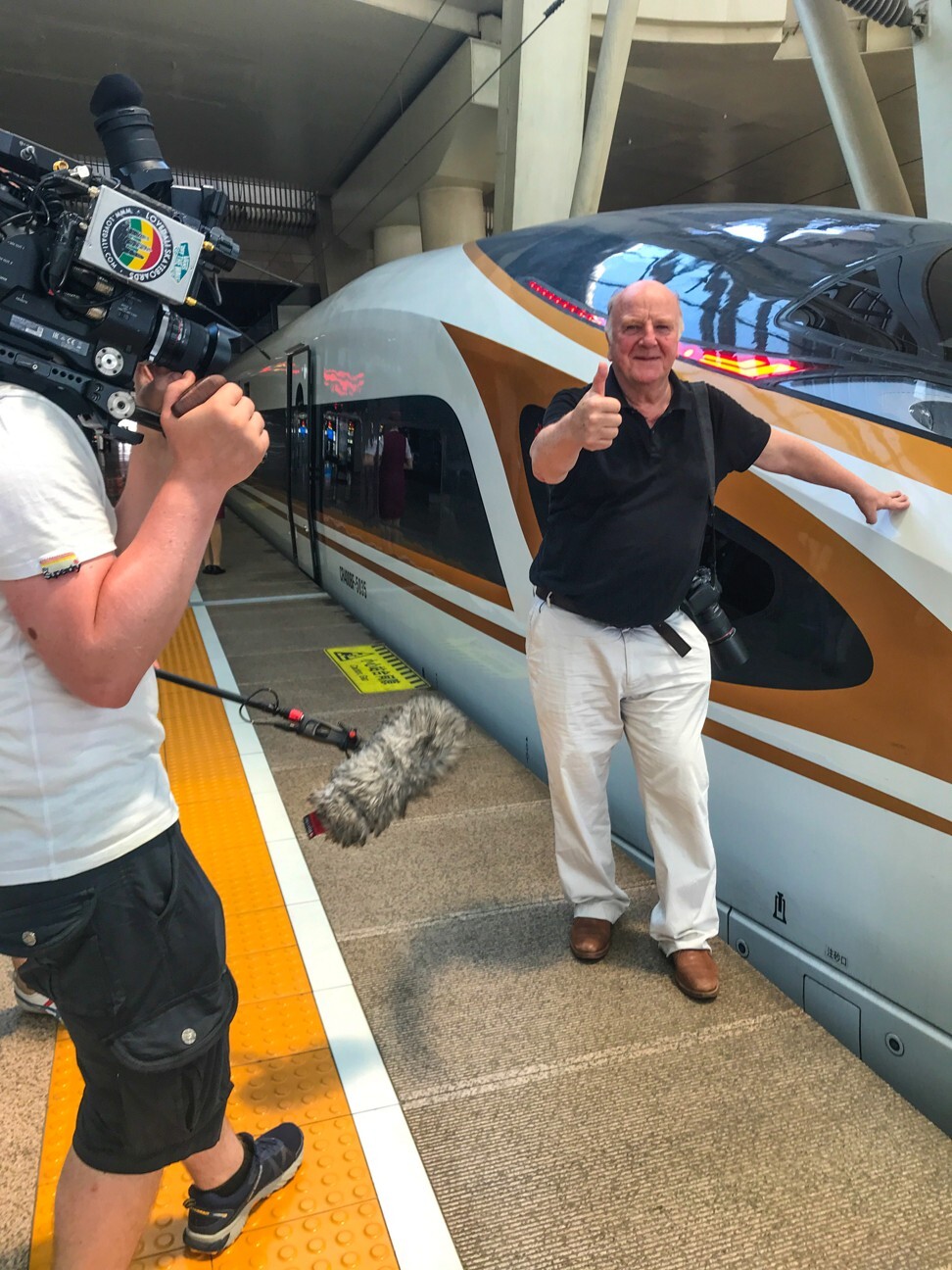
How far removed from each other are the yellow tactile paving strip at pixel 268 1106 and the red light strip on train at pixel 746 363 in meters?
1.97

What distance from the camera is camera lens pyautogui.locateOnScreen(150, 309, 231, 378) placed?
1.10m

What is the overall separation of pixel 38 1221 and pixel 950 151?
6.33 meters

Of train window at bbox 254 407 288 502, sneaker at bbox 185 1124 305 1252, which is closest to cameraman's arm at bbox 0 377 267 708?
sneaker at bbox 185 1124 305 1252

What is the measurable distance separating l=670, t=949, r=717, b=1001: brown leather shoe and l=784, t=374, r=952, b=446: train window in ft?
4.45

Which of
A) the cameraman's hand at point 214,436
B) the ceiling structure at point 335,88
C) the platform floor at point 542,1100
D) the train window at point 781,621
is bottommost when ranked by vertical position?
the platform floor at point 542,1100

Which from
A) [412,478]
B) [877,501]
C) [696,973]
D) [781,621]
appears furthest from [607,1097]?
[412,478]

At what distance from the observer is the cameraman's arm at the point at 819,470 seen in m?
2.01

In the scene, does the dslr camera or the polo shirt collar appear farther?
the dslr camera

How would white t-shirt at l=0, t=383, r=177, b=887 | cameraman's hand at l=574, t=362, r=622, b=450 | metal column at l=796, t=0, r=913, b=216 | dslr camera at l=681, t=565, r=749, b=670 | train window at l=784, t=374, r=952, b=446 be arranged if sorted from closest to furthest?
1. white t-shirt at l=0, t=383, r=177, b=887
2. cameraman's hand at l=574, t=362, r=622, b=450
3. train window at l=784, t=374, r=952, b=446
4. dslr camera at l=681, t=565, r=749, b=670
5. metal column at l=796, t=0, r=913, b=216

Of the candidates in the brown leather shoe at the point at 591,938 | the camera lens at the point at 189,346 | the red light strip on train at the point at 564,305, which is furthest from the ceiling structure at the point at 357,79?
the camera lens at the point at 189,346

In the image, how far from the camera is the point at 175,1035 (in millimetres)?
1183

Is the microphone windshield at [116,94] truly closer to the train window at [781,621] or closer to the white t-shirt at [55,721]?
the white t-shirt at [55,721]

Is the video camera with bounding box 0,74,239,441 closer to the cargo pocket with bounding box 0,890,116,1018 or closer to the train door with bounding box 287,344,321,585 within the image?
the cargo pocket with bounding box 0,890,116,1018

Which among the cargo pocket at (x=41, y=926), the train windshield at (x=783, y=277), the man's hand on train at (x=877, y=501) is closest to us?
the cargo pocket at (x=41, y=926)
